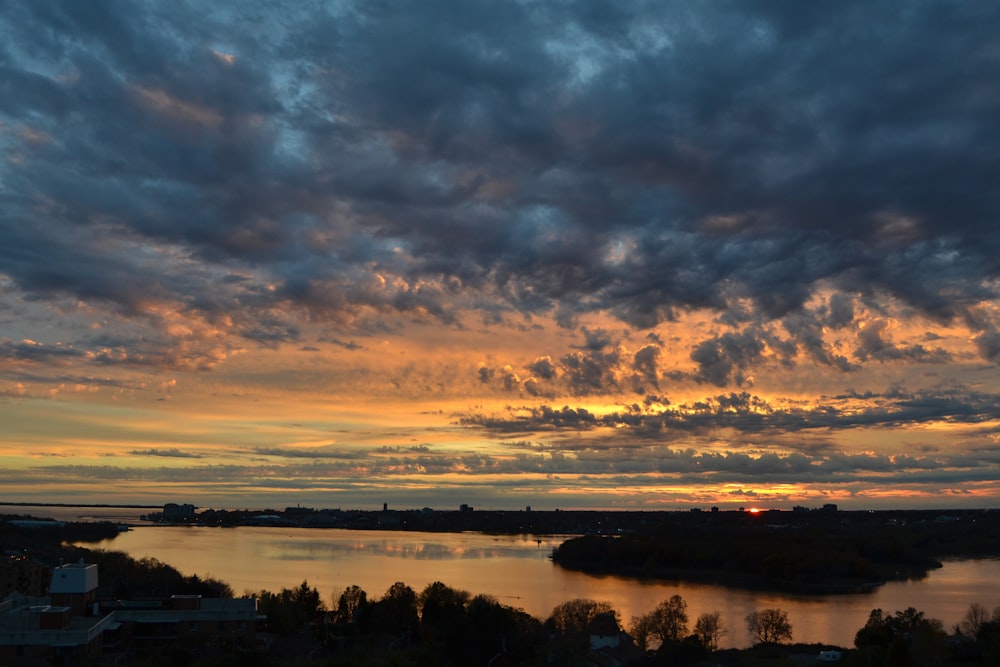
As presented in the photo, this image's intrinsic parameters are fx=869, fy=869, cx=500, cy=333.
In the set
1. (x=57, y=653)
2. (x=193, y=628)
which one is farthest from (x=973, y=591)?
(x=57, y=653)

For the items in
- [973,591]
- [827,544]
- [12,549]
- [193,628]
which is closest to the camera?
[193,628]

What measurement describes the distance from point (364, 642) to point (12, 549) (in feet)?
143

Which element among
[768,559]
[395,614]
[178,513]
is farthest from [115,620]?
[178,513]

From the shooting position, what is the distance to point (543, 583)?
50156 mm

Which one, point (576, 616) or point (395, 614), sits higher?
point (395, 614)

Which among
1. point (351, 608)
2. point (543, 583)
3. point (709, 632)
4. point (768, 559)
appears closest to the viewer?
point (709, 632)

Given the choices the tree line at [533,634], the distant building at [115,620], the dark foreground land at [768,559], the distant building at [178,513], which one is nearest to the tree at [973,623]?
the tree line at [533,634]

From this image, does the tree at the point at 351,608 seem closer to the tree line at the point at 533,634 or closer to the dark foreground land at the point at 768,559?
the tree line at the point at 533,634

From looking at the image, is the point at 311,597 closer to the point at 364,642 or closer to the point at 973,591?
the point at 364,642

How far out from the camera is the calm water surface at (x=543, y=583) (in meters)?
37.9

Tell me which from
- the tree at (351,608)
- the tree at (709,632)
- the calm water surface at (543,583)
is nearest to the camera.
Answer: the tree at (709,632)

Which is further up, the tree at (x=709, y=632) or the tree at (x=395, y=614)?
the tree at (x=395, y=614)

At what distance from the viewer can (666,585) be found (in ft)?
174

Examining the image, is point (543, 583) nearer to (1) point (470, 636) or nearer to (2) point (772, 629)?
(2) point (772, 629)
